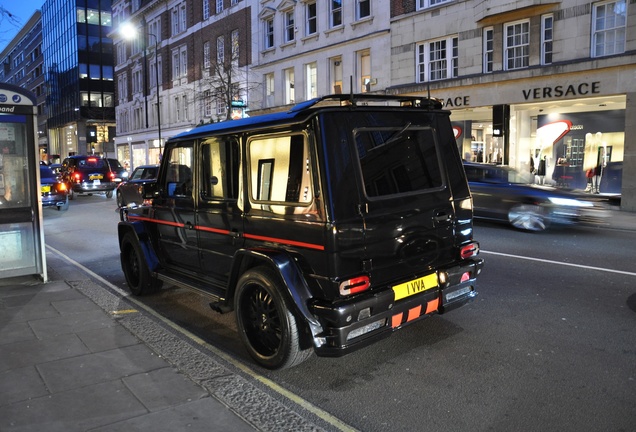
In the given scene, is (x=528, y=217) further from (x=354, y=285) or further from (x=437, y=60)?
(x=437, y=60)

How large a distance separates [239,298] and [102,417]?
57.5 inches

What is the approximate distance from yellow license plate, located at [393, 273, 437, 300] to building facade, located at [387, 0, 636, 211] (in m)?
14.7

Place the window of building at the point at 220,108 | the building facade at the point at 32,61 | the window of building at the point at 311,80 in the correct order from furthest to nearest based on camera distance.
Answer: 1. the building facade at the point at 32,61
2. the window of building at the point at 220,108
3. the window of building at the point at 311,80

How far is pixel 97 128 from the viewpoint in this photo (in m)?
70.9

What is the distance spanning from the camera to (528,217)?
1173cm

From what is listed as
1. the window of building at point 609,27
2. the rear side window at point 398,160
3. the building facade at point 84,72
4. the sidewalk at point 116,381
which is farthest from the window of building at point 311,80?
the building facade at point 84,72

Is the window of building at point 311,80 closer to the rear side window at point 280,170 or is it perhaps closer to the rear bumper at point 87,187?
the rear bumper at point 87,187

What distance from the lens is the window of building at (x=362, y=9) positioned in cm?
2628

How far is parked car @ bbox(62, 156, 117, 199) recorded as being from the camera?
81.5 ft

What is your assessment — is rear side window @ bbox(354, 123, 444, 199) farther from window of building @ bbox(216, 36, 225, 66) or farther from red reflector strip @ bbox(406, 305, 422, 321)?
window of building @ bbox(216, 36, 225, 66)

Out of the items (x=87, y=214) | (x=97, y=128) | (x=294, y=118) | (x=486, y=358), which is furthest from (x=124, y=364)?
(x=97, y=128)

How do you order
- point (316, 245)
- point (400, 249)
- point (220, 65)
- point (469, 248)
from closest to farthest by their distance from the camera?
1. point (316, 245)
2. point (400, 249)
3. point (469, 248)
4. point (220, 65)

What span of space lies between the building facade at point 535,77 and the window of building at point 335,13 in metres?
4.32

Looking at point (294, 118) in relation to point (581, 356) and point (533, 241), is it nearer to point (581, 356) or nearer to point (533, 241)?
point (581, 356)
